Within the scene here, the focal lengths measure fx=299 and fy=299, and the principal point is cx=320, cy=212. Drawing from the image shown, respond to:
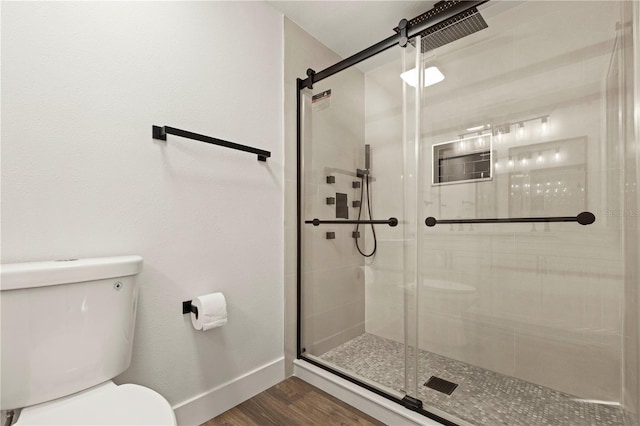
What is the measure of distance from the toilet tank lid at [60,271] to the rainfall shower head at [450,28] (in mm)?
1637

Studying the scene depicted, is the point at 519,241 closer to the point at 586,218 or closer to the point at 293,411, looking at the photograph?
the point at 586,218

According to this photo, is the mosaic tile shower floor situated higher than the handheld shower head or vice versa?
the handheld shower head

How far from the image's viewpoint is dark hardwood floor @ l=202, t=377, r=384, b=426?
4.86ft

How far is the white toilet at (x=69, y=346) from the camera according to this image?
0.85 meters

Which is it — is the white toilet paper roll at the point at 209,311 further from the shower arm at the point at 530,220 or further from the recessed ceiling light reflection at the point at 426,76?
the recessed ceiling light reflection at the point at 426,76

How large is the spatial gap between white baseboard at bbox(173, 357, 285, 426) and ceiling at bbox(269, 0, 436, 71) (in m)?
2.15

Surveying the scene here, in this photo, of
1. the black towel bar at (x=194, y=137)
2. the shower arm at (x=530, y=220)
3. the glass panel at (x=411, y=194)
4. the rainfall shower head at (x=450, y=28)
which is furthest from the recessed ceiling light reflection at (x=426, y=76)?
the black towel bar at (x=194, y=137)

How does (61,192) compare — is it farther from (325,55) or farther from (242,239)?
(325,55)

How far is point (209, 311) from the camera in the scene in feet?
4.56

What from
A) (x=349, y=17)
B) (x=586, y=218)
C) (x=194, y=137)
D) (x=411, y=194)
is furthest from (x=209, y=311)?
(x=349, y=17)

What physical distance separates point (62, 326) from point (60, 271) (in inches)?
6.9

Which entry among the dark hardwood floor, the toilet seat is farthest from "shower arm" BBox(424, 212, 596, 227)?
the toilet seat

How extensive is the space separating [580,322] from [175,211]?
2.00 metres

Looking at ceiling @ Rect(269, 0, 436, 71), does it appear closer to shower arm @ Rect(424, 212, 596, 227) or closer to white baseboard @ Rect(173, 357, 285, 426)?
shower arm @ Rect(424, 212, 596, 227)
